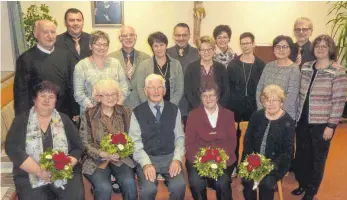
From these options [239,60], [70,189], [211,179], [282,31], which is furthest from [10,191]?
[282,31]

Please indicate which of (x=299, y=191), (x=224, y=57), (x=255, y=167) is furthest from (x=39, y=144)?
(x=299, y=191)

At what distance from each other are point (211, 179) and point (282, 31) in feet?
16.8

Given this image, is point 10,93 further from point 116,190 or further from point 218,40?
point 218,40

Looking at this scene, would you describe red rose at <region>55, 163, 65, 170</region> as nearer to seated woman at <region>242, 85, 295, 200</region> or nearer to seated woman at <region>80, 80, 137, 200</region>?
seated woman at <region>80, 80, 137, 200</region>

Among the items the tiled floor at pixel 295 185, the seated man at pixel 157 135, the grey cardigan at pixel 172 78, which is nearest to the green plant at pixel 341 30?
the tiled floor at pixel 295 185

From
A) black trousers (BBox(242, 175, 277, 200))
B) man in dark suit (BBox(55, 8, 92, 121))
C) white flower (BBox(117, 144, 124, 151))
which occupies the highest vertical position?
man in dark suit (BBox(55, 8, 92, 121))

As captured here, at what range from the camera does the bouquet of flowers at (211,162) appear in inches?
113

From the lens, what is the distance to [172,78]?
375 centimetres

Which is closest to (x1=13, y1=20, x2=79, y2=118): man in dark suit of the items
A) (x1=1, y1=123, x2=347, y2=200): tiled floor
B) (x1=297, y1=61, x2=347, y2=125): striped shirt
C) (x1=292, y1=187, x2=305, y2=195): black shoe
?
(x1=1, y1=123, x2=347, y2=200): tiled floor

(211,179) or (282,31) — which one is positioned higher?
(282,31)

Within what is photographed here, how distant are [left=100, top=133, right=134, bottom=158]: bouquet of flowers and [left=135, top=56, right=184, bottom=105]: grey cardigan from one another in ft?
2.72

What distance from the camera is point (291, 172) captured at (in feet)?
13.9

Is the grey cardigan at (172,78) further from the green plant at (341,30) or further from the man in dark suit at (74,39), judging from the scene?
the green plant at (341,30)

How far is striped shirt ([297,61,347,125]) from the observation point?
310 centimetres
